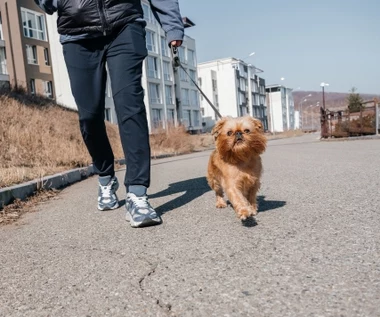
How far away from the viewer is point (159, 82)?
148ft

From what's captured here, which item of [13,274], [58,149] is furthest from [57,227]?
[58,149]

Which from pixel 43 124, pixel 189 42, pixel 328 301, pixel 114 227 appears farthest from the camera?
pixel 189 42

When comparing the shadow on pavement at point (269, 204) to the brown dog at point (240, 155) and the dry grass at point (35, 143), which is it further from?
the dry grass at point (35, 143)

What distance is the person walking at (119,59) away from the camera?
3.03 metres

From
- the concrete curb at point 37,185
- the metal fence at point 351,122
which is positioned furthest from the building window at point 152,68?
the concrete curb at point 37,185

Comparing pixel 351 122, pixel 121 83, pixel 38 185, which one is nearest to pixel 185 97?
pixel 351 122

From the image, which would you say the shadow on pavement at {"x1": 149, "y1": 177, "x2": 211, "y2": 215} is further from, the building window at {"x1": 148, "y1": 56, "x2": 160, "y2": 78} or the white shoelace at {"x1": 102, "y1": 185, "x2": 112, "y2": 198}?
the building window at {"x1": 148, "y1": 56, "x2": 160, "y2": 78}

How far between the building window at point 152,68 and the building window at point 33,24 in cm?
1232

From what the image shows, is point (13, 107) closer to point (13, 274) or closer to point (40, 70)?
point (13, 274)

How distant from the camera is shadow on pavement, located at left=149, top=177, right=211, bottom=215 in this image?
11.5 ft

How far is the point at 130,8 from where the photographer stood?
3.09 m

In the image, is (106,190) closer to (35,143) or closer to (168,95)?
(35,143)

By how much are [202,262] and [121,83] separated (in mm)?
1697

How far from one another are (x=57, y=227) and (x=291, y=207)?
6.19 ft
